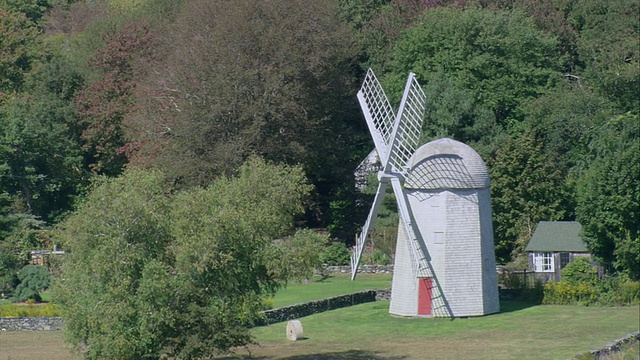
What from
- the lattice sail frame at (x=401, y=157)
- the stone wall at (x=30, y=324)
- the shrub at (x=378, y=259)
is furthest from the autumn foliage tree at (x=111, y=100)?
the lattice sail frame at (x=401, y=157)

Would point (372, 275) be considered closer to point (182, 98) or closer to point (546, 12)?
point (182, 98)

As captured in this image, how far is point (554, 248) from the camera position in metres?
57.9

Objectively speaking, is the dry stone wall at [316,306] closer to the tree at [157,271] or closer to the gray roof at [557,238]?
the gray roof at [557,238]

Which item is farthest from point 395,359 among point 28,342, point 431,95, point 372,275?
point 431,95

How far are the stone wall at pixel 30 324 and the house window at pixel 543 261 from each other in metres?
23.4

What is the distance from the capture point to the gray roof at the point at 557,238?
190 feet

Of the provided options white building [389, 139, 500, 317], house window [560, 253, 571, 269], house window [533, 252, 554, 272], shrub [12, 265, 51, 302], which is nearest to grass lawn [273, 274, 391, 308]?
white building [389, 139, 500, 317]

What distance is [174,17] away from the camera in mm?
83188

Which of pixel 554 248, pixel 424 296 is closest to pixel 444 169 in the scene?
pixel 424 296

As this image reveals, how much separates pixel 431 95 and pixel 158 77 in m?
15.9

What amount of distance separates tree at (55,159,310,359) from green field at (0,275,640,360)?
520cm

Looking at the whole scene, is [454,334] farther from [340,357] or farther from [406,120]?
[406,120]

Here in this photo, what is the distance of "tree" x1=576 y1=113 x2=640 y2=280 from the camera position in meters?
53.8

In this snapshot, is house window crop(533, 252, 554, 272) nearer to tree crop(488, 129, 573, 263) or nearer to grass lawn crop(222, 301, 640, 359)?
tree crop(488, 129, 573, 263)
